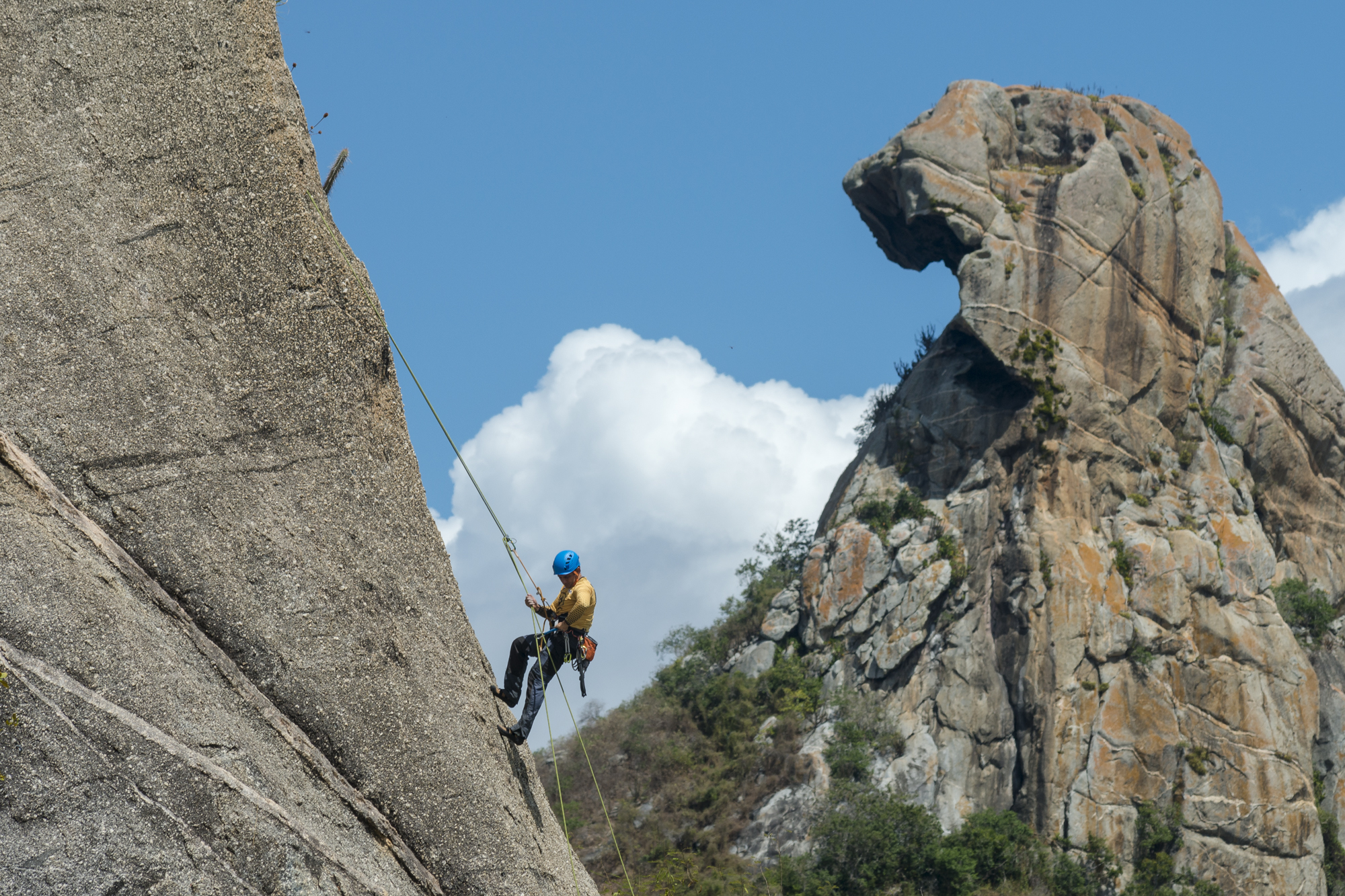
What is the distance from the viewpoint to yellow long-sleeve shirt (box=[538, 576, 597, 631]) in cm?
960

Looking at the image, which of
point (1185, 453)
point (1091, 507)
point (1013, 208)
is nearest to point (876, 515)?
point (1091, 507)

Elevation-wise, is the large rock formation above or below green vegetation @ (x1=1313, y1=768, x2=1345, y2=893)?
below

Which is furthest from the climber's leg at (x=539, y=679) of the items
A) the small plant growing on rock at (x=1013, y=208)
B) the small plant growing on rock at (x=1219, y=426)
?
the small plant growing on rock at (x=1219, y=426)

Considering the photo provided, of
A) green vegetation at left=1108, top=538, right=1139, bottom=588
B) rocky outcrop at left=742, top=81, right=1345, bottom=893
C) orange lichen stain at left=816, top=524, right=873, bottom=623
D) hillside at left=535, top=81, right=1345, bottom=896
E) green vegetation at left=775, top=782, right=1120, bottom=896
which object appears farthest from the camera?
orange lichen stain at left=816, top=524, right=873, bottom=623

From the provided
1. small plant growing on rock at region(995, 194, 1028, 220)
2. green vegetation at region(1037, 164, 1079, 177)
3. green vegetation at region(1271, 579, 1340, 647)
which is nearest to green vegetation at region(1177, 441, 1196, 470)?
green vegetation at region(1271, 579, 1340, 647)

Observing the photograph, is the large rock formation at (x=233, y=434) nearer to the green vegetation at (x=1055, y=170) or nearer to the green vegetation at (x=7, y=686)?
the green vegetation at (x=7, y=686)

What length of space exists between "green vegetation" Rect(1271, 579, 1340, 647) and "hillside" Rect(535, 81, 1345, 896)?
0.08 meters

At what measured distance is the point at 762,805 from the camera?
3425cm

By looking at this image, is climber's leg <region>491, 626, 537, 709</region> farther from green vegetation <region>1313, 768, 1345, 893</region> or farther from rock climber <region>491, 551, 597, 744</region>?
green vegetation <region>1313, 768, 1345, 893</region>

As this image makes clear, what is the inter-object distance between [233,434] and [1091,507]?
3322cm

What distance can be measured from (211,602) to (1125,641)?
31.3 meters

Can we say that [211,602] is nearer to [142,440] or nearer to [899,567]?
[142,440]

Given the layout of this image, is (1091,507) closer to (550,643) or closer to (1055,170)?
(1055,170)

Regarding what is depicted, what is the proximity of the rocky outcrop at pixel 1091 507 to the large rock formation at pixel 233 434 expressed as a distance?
1111 inches
